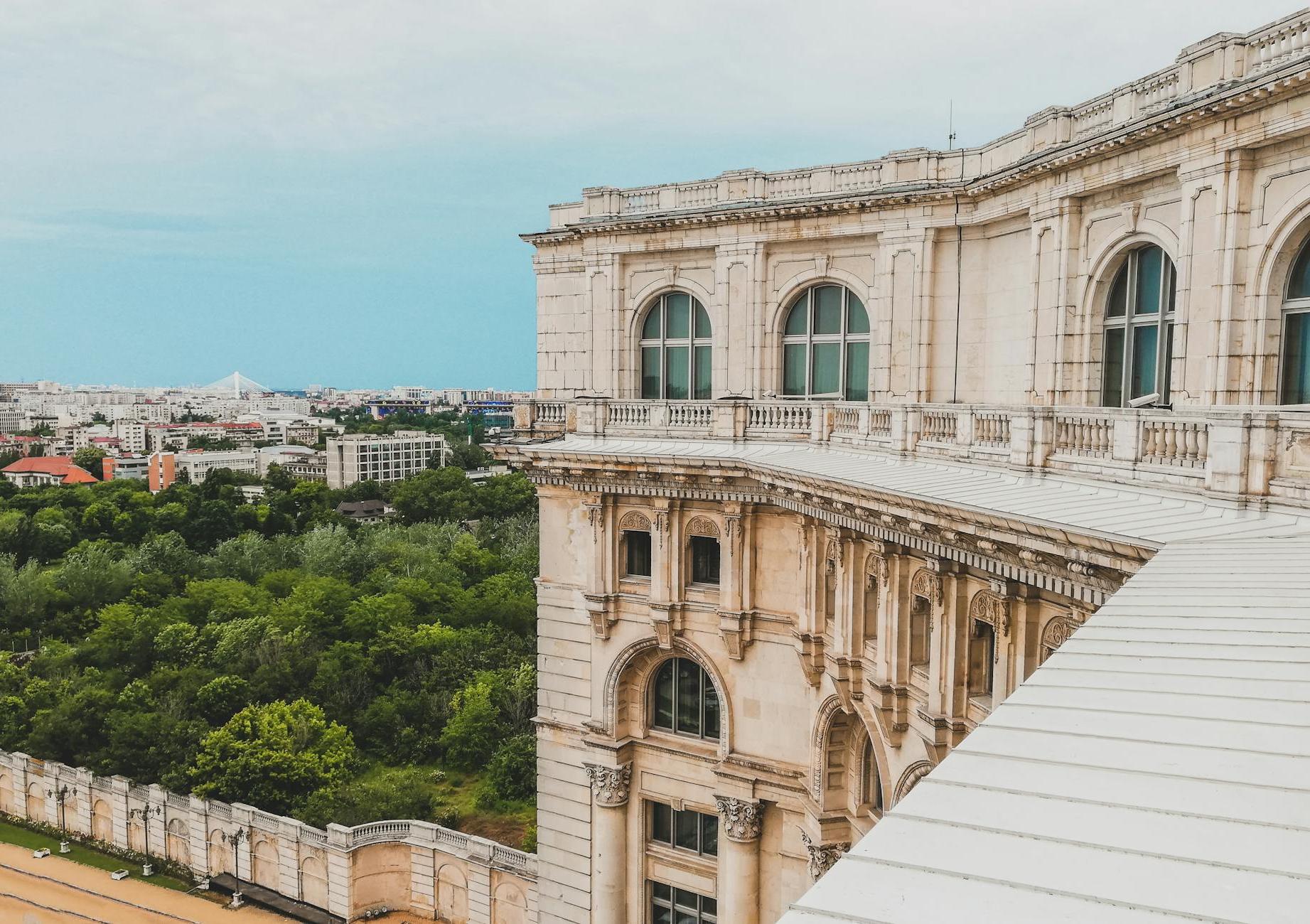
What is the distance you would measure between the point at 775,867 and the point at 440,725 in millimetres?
38655

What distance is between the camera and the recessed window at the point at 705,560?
24328 millimetres

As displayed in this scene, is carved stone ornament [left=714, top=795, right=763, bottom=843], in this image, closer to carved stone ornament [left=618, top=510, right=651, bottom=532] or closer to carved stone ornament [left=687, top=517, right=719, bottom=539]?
carved stone ornament [left=687, top=517, right=719, bottom=539]

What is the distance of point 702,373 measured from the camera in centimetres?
2655

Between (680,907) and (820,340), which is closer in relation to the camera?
(820,340)

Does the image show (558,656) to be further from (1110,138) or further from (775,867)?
(1110,138)

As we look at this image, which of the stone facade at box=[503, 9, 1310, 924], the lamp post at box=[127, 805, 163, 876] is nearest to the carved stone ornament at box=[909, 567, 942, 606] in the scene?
the stone facade at box=[503, 9, 1310, 924]

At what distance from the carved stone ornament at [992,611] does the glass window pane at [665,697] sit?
12.0 metres

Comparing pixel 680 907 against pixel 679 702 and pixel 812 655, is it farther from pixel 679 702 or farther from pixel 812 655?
pixel 812 655

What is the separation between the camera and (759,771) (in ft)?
76.2

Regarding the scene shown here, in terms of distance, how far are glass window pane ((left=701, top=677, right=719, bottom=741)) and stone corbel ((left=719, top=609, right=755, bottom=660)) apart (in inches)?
66.2

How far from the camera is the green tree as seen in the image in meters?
47.2

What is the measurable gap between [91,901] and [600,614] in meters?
31.9

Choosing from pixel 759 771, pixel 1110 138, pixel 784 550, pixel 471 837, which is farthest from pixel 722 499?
pixel 471 837

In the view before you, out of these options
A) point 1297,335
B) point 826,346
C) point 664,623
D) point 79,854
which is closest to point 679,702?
point 664,623
